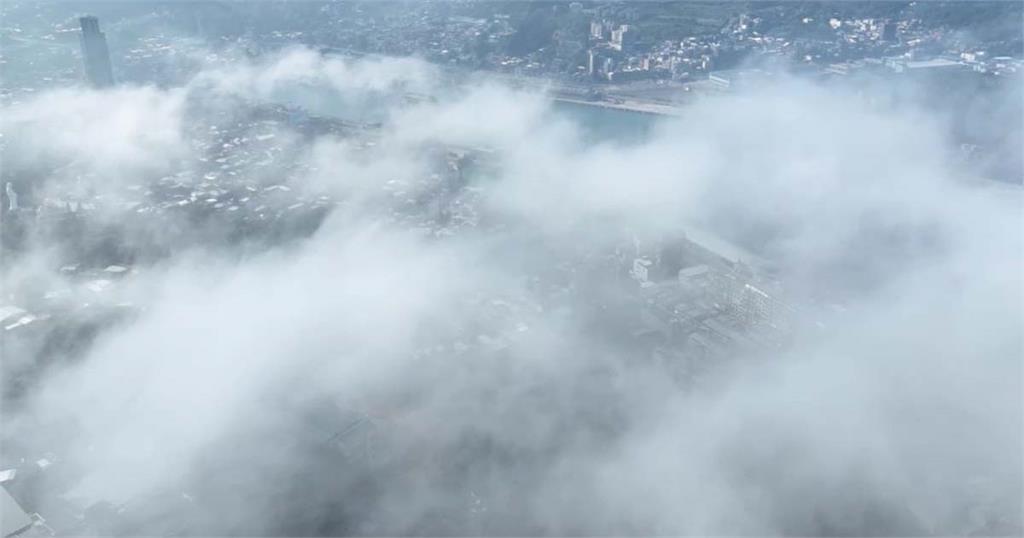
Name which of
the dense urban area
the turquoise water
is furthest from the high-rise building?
the turquoise water

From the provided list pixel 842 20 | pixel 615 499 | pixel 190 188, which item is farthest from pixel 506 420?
pixel 842 20

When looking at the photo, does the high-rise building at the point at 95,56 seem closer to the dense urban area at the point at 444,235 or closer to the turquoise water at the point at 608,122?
the dense urban area at the point at 444,235

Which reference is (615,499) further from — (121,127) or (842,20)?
(842,20)

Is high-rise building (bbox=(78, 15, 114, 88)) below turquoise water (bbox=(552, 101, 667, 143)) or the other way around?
the other way around

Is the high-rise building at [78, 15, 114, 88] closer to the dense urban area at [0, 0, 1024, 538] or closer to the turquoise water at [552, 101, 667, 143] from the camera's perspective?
the dense urban area at [0, 0, 1024, 538]

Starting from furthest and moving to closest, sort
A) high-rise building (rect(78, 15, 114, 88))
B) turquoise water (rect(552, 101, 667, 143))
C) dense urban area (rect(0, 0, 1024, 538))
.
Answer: high-rise building (rect(78, 15, 114, 88)) → turquoise water (rect(552, 101, 667, 143)) → dense urban area (rect(0, 0, 1024, 538))

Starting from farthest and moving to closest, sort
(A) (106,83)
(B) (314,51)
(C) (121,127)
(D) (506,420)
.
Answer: (B) (314,51), (A) (106,83), (C) (121,127), (D) (506,420)

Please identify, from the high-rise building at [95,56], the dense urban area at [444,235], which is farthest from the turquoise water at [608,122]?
the high-rise building at [95,56]
